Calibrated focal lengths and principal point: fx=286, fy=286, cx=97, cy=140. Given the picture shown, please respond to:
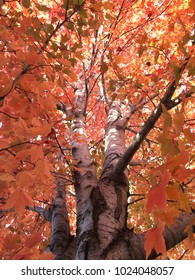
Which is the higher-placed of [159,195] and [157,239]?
[159,195]

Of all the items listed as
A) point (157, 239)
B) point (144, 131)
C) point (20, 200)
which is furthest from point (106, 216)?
point (157, 239)

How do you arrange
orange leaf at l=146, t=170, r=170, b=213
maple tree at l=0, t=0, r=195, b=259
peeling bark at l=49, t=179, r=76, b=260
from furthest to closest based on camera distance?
peeling bark at l=49, t=179, r=76, b=260
maple tree at l=0, t=0, r=195, b=259
orange leaf at l=146, t=170, r=170, b=213

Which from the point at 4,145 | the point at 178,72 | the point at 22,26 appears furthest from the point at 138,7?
the point at 4,145

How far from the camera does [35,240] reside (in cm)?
140

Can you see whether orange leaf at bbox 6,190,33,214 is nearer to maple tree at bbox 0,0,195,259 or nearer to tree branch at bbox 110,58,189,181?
maple tree at bbox 0,0,195,259

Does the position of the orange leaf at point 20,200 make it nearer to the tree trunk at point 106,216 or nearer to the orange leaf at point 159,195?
the orange leaf at point 159,195

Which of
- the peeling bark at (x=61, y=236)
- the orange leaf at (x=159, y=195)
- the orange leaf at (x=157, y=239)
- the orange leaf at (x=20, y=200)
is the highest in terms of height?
the peeling bark at (x=61, y=236)

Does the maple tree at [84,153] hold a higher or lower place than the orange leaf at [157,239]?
higher

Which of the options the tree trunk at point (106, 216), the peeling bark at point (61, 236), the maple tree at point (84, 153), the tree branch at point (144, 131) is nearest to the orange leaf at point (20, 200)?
the maple tree at point (84, 153)

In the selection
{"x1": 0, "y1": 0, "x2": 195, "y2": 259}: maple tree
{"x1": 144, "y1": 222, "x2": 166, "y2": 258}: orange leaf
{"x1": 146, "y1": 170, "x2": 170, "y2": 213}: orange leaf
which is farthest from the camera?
{"x1": 0, "y1": 0, "x2": 195, "y2": 259}: maple tree

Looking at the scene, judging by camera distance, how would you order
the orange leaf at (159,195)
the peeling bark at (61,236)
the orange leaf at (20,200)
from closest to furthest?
the orange leaf at (159,195), the orange leaf at (20,200), the peeling bark at (61,236)

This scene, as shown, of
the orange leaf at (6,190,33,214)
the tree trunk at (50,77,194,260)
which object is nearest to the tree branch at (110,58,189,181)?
the tree trunk at (50,77,194,260)

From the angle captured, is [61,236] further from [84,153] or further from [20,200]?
[20,200]

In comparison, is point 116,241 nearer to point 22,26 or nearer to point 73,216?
point 22,26
